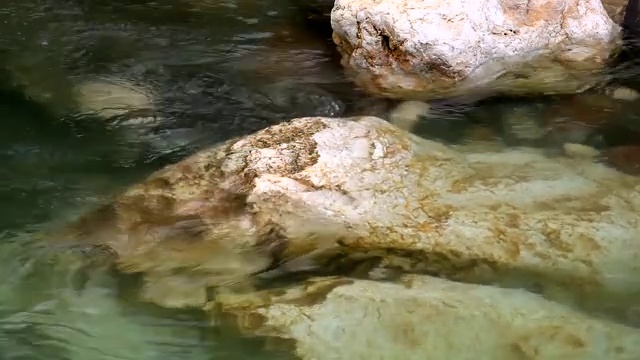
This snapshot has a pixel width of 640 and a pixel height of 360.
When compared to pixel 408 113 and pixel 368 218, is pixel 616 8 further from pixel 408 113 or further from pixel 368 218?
pixel 368 218

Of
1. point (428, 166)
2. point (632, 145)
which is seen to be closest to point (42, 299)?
point (428, 166)

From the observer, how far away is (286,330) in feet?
10.8

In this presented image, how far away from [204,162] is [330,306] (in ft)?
4.57

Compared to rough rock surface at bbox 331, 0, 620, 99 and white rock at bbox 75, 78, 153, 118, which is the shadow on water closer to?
white rock at bbox 75, 78, 153, 118

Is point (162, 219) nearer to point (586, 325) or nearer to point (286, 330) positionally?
point (286, 330)

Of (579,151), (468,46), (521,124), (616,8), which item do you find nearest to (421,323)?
(579,151)

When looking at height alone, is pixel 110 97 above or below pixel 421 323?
above

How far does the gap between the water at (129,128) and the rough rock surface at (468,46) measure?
20 cm

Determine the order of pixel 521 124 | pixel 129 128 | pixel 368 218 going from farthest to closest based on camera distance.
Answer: pixel 521 124 < pixel 129 128 < pixel 368 218

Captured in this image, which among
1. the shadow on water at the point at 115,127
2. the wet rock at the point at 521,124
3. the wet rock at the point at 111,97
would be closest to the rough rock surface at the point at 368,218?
the shadow on water at the point at 115,127

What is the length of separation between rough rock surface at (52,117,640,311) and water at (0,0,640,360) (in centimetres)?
29

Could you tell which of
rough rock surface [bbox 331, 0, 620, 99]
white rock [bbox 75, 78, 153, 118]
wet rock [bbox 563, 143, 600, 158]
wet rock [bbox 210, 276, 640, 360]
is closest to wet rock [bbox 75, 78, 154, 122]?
white rock [bbox 75, 78, 153, 118]

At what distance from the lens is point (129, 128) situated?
5.04 m

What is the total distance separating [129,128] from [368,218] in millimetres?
2056
